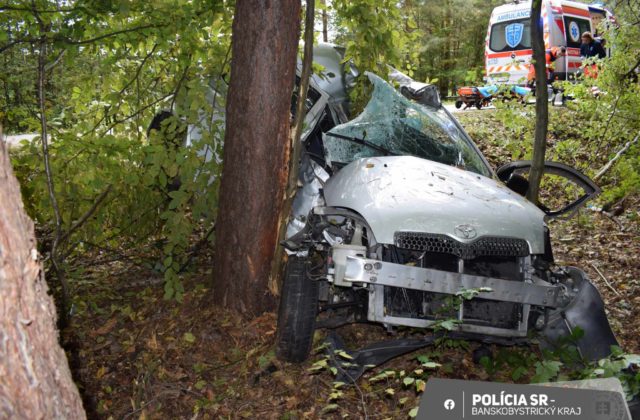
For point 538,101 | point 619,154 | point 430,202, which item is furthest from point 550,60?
point 430,202

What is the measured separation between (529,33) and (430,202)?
43.3 feet

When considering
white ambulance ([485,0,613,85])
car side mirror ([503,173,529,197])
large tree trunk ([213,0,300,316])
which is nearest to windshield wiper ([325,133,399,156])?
large tree trunk ([213,0,300,316])

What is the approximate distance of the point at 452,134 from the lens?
518 cm

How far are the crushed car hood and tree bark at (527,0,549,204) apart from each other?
1.55 m

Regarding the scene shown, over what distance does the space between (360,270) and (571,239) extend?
4393mm


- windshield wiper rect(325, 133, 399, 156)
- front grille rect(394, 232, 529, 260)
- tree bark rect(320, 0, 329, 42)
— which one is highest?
tree bark rect(320, 0, 329, 42)

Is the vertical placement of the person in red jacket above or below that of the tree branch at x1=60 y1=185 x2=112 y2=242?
above

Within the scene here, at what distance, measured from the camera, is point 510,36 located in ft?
51.0

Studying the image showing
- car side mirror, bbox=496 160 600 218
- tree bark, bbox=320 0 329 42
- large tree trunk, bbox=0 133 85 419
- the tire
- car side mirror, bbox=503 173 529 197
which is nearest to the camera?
large tree trunk, bbox=0 133 85 419

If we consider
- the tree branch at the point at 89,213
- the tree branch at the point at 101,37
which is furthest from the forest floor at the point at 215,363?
the tree branch at the point at 101,37

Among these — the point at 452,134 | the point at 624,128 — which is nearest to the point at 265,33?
the point at 452,134

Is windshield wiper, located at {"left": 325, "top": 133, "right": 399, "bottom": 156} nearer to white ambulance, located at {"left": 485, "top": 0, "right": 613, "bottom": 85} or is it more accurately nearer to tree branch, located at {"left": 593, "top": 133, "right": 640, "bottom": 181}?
tree branch, located at {"left": 593, "top": 133, "right": 640, "bottom": 181}

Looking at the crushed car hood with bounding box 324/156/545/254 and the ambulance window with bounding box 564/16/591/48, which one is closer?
the crushed car hood with bounding box 324/156/545/254

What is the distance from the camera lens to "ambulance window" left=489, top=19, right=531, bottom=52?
15.3 metres
